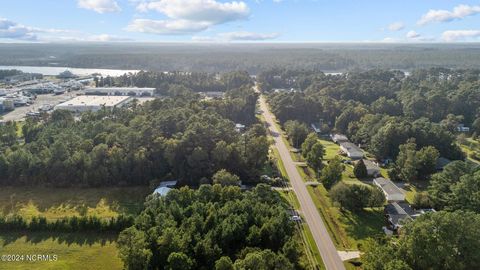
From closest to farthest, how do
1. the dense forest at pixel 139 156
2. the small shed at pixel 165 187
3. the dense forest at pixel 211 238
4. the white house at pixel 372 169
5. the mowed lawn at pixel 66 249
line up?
1. the dense forest at pixel 211 238
2. the mowed lawn at pixel 66 249
3. the small shed at pixel 165 187
4. the dense forest at pixel 139 156
5. the white house at pixel 372 169

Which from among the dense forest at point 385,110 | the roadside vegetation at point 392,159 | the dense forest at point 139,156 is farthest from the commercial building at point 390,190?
the dense forest at point 139,156

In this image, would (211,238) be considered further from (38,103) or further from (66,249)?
(38,103)

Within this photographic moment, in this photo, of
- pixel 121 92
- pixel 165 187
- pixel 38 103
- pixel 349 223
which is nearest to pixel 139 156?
Answer: pixel 165 187

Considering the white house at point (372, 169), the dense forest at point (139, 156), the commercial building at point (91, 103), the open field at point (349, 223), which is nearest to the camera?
the open field at point (349, 223)

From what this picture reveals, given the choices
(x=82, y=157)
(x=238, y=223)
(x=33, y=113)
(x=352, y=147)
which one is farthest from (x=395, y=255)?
(x=33, y=113)

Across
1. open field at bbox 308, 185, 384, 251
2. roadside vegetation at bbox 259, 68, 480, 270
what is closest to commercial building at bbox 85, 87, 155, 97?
roadside vegetation at bbox 259, 68, 480, 270

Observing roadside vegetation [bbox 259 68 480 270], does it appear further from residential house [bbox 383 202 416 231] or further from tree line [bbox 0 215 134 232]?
tree line [bbox 0 215 134 232]

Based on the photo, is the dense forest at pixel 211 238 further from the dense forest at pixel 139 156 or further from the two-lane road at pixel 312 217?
the dense forest at pixel 139 156
